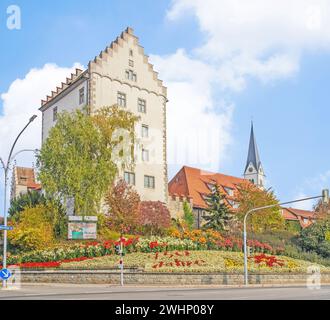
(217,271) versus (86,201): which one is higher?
(86,201)

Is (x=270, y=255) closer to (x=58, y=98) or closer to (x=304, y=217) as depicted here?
(x=58, y=98)

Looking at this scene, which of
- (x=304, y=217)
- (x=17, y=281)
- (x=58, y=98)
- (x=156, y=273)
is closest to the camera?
(x=156, y=273)

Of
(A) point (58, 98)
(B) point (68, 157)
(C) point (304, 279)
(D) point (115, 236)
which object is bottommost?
(C) point (304, 279)

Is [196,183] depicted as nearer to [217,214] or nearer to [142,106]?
[142,106]

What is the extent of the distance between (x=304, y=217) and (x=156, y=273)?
6461 cm

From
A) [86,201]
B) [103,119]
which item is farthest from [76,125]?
[86,201]

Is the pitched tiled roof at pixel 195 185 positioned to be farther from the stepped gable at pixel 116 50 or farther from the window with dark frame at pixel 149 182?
the stepped gable at pixel 116 50

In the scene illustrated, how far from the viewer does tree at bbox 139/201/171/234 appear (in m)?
47.6

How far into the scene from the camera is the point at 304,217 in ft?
310

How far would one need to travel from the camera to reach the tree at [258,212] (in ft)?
197

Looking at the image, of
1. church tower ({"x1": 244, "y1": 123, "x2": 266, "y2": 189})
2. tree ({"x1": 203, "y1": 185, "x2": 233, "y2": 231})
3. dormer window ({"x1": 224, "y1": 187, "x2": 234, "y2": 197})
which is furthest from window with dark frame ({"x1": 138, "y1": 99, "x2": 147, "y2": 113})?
church tower ({"x1": 244, "y1": 123, "x2": 266, "y2": 189})

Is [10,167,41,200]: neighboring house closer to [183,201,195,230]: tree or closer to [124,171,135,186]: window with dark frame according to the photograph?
[183,201,195,230]: tree

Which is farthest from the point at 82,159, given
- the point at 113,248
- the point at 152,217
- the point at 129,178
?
the point at 129,178

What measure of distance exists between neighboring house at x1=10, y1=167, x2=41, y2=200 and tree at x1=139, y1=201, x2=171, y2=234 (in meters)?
30.6
